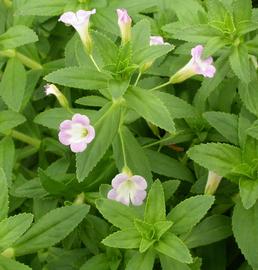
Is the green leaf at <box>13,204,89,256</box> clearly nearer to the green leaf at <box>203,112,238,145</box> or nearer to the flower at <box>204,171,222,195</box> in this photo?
the flower at <box>204,171,222,195</box>

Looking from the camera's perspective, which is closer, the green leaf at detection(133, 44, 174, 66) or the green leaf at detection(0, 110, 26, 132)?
the green leaf at detection(133, 44, 174, 66)

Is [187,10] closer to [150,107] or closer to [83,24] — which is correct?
[83,24]

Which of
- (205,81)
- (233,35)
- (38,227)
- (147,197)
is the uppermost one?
(233,35)

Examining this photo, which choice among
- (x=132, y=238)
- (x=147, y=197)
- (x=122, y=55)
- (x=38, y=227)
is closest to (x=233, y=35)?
(x=122, y=55)

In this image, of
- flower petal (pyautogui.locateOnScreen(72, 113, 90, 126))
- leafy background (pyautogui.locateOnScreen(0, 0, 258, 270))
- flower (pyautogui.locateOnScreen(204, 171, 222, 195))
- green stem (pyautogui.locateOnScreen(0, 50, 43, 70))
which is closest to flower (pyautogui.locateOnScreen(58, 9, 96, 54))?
leafy background (pyautogui.locateOnScreen(0, 0, 258, 270))

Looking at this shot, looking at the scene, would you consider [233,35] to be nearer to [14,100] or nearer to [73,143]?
[73,143]

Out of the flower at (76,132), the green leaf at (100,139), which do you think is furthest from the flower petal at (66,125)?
the green leaf at (100,139)
